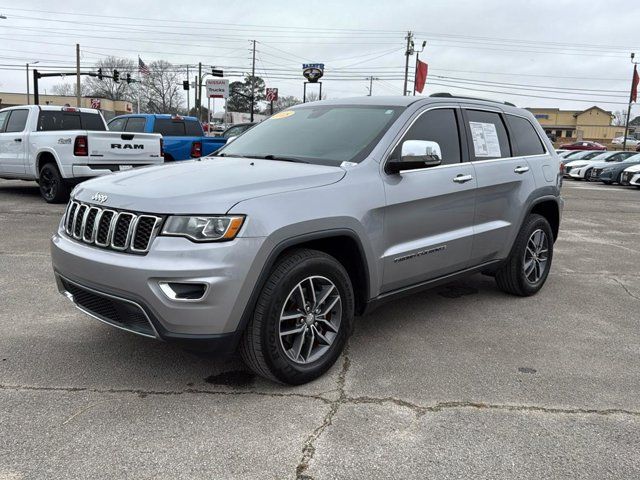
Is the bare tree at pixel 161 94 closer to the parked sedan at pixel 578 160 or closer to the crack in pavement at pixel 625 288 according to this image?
the parked sedan at pixel 578 160

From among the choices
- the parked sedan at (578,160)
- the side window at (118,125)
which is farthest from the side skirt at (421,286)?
the parked sedan at (578,160)

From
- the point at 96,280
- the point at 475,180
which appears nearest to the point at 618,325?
the point at 475,180

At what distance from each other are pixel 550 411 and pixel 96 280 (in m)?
2.67

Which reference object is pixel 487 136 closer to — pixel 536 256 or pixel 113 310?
pixel 536 256

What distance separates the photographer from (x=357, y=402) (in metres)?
3.22

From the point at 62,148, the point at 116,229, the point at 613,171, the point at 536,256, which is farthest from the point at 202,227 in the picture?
the point at 613,171

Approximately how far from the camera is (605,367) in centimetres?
383

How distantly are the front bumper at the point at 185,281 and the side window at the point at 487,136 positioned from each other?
2.47 meters

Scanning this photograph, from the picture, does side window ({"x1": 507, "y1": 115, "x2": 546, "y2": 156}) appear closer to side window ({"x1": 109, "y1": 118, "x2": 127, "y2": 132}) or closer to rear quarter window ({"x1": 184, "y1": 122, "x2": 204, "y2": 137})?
rear quarter window ({"x1": 184, "y1": 122, "x2": 204, "y2": 137})

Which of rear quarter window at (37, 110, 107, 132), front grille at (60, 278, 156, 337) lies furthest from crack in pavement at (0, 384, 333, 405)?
rear quarter window at (37, 110, 107, 132)

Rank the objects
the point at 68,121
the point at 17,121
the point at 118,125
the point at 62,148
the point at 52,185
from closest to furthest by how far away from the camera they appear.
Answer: the point at 62,148 → the point at 52,185 → the point at 17,121 → the point at 68,121 → the point at 118,125

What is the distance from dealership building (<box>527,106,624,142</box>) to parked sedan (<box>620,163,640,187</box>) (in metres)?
80.7

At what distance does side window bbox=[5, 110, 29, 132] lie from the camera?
1089 centimetres

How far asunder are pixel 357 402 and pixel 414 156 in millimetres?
Result: 1616
